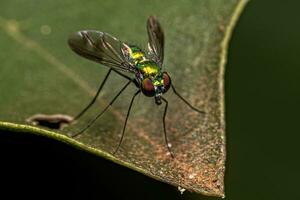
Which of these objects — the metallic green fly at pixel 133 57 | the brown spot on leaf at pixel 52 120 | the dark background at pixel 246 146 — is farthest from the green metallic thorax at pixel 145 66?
the brown spot on leaf at pixel 52 120

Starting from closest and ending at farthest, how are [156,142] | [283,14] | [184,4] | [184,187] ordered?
[184,187], [156,142], [184,4], [283,14]

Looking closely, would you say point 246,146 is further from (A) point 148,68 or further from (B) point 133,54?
(B) point 133,54

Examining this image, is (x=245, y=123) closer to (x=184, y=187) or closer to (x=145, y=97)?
(x=145, y=97)

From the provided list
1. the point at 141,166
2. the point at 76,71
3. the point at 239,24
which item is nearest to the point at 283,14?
the point at 239,24

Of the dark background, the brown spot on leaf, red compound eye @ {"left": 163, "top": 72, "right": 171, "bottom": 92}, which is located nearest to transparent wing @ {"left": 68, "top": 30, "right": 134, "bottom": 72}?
red compound eye @ {"left": 163, "top": 72, "right": 171, "bottom": 92}

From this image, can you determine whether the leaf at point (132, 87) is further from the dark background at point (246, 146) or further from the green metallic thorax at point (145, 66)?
the dark background at point (246, 146)

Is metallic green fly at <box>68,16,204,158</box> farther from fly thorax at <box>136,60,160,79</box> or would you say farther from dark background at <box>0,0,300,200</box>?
dark background at <box>0,0,300,200</box>

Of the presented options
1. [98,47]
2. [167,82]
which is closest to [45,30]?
[98,47]
